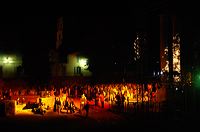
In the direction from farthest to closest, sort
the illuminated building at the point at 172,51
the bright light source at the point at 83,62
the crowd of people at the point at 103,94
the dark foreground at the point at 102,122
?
the bright light source at the point at 83,62 → the illuminated building at the point at 172,51 → the crowd of people at the point at 103,94 → the dark foreground at the point at 102,122

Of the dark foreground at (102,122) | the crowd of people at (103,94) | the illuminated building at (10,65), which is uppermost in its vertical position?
the illuminated building at (10,65)

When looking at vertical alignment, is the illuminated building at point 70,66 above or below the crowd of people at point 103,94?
above

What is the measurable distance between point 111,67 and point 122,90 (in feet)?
55.1

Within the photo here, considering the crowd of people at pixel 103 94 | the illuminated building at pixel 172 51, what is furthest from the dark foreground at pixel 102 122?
the illuminated building at pixel 172 51

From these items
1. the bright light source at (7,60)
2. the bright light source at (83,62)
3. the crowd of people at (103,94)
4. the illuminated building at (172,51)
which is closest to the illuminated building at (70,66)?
the bright light source at (83,62)

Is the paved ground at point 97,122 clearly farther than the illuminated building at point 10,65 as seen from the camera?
No

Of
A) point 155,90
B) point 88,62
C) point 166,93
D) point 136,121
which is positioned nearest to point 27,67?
point 88,62

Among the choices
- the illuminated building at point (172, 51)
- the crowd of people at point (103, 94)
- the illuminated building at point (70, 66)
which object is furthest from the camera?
the illuminated building at point (70, 66)

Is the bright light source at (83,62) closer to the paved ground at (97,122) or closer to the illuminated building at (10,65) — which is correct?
the illuminated building at (10,65)

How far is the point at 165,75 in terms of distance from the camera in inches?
974

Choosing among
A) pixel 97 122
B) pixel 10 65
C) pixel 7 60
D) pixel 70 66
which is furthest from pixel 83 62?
pixel 97 122

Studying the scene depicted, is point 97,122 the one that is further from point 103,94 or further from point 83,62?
point 83,62

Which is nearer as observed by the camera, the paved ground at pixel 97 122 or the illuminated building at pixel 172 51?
the paved ground at pixel 97 122

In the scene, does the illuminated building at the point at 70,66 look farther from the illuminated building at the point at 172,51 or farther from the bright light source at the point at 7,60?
the illuminated building at the point at 172,51
